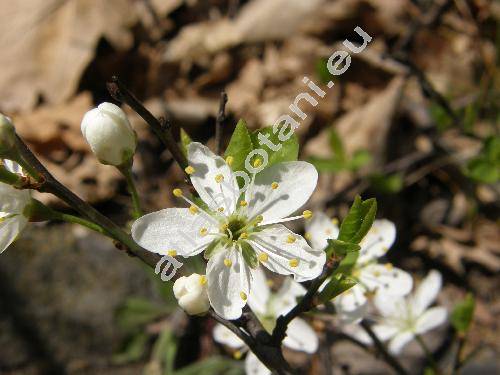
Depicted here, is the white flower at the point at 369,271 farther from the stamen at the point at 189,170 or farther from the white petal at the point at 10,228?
the white petal at the point at 10,228

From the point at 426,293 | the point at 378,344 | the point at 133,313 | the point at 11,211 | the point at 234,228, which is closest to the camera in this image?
the point at 11,211

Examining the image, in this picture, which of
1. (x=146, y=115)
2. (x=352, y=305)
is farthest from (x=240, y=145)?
(x=352, y=305)

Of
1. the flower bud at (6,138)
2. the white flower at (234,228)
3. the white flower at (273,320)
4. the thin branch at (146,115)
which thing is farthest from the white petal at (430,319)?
the flower bud at (6,138)

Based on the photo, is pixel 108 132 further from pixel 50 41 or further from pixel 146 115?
pixel 50 41

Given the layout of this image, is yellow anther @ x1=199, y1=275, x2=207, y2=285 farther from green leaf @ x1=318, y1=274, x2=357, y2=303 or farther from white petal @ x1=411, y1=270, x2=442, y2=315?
white petal @ x1=411, y1=270, x2=442, y2=315

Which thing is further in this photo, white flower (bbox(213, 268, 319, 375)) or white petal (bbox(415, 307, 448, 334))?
white petal (bbox(415, 307, 448, 334))

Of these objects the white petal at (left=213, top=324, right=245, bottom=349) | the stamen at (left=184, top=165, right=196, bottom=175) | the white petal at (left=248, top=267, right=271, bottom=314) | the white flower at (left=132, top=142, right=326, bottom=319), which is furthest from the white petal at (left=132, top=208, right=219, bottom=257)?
the white petal at (left=213, top=324, right=245, bottom=349)

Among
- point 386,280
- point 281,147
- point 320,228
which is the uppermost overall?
point 281,147
